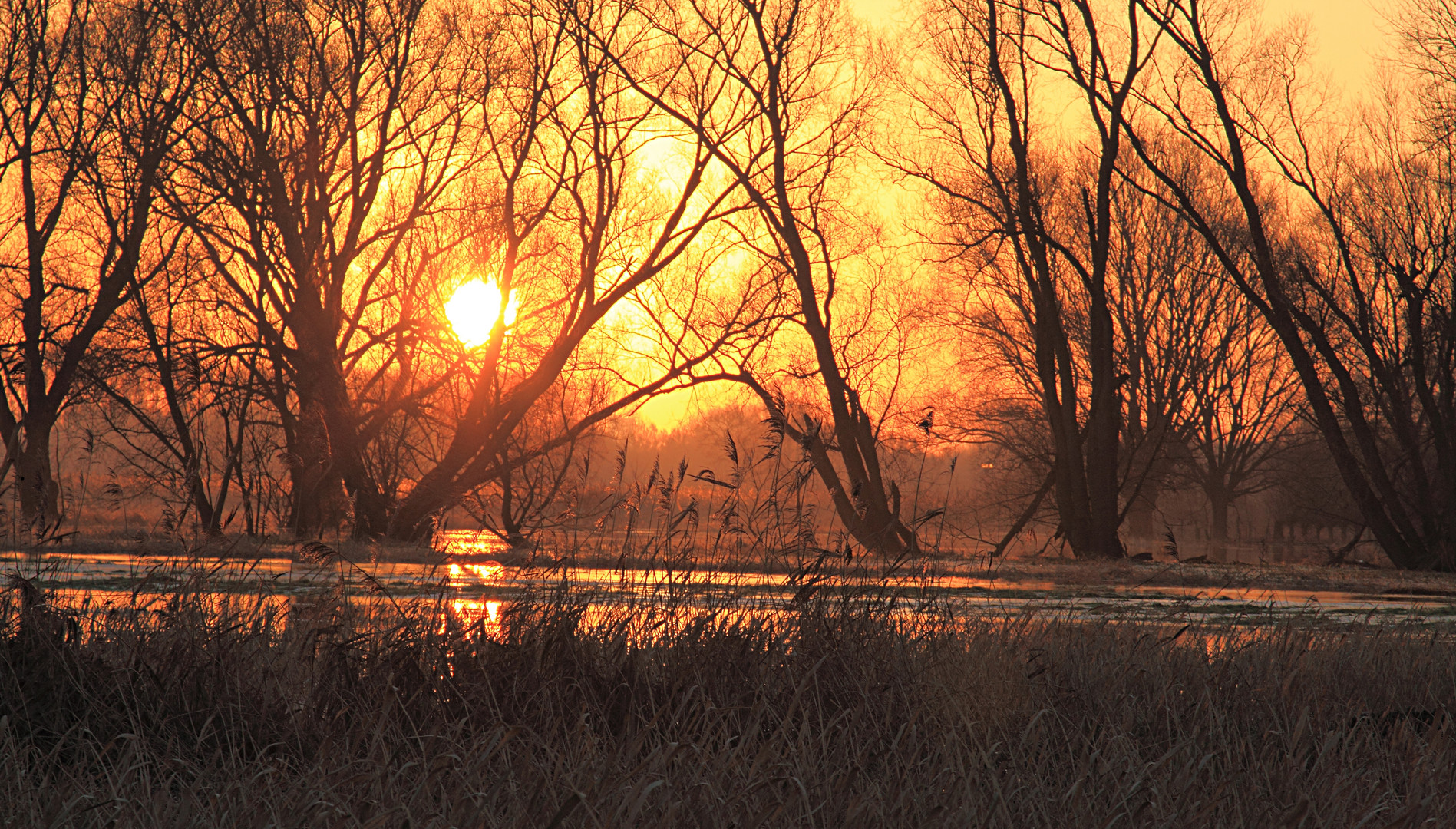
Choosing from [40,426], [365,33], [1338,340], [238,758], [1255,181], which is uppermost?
[365,33]

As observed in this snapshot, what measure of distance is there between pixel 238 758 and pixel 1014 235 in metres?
16.7

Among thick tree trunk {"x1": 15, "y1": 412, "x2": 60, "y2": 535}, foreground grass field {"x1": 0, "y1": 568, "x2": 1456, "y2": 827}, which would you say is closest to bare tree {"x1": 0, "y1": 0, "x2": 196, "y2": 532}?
thick tree trunk {"x1": 15, "y1": 412, "x2": 60, "y2": 535}

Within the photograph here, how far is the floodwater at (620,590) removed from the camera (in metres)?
4.71

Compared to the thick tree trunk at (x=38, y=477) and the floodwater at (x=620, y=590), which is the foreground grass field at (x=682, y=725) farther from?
the thick tree trunk at (x=38, y=477)

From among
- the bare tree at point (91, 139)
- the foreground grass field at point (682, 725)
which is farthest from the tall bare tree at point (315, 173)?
the foreground grass field at point (682, 725)

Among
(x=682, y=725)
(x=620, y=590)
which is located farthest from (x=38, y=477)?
(x=682, y=725)

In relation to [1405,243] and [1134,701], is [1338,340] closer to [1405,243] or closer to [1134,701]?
[1405,243]

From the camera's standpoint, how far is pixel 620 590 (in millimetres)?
5031

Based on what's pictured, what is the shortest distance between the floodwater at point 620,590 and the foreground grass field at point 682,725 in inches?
5.7

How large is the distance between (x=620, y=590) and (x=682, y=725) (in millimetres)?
1524

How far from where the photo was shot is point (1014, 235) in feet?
59.9

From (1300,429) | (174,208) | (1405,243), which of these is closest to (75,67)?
(174,208)

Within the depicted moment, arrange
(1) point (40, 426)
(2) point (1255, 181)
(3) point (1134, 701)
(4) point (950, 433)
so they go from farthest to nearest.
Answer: (4) point (950, 433)
(2) point (1255, 181)
(1) point (40, 426)
(3) point (1134, 701)

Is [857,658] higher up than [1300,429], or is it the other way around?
[1300,429]
